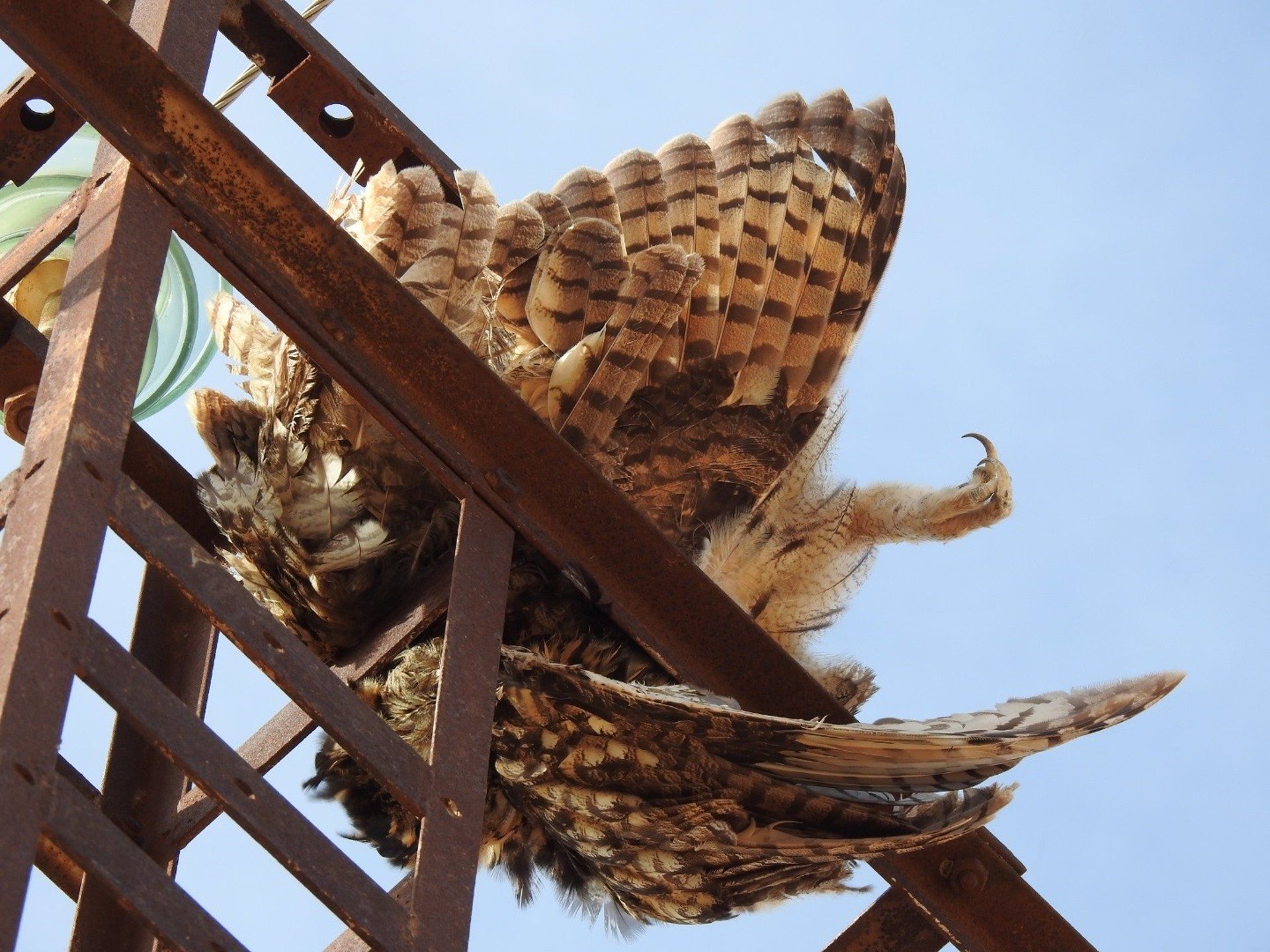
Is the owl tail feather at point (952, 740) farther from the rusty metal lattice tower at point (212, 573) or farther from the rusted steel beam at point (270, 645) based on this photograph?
the rusted steel beam at point (270, 645)

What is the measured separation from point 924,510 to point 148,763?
205cm

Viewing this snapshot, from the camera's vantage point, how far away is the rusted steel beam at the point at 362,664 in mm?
3678

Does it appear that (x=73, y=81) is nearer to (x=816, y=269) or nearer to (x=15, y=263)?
(x=15, y=263)

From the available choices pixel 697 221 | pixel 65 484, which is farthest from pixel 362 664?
pixel 697 221

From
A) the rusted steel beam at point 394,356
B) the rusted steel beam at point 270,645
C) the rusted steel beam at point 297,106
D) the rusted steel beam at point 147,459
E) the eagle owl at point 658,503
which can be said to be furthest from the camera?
the rusted steel beam at point 297,106

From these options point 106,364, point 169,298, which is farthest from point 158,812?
point 169,298

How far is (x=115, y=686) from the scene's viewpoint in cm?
256

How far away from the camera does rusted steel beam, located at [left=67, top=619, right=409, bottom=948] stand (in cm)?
256

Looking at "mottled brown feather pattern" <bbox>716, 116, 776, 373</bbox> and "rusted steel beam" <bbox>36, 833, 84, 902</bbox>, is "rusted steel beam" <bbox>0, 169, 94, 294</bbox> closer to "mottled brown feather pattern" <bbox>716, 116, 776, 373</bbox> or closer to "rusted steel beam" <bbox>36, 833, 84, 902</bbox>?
"rusted steel beam" <bbox>36, 833, 84, 902</bbox>

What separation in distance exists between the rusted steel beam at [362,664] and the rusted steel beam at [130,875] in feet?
3.69

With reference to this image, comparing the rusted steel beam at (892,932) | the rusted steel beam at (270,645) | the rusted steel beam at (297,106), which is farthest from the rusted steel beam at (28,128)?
the rusted steel beam at (892,932)

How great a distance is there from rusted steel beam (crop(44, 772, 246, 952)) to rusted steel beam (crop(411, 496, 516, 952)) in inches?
16.1

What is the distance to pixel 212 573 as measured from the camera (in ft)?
9.36

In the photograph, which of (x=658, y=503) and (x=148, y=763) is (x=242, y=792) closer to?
(x=148, y=763)
